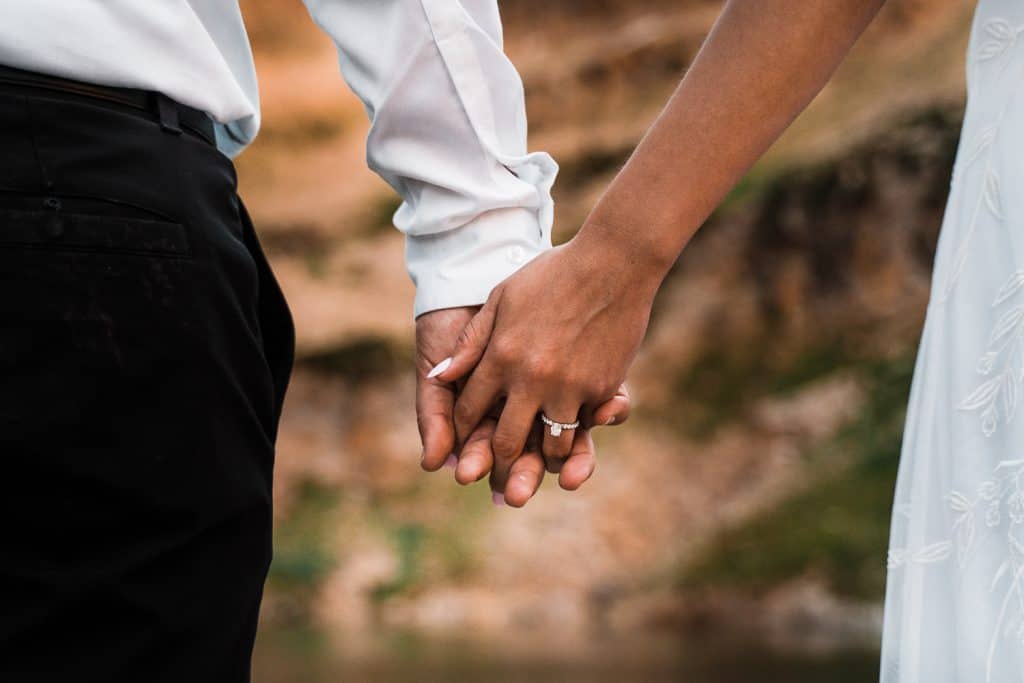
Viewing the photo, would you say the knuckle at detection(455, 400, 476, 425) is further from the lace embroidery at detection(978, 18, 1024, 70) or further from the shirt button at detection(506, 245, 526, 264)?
the lace embroidery at detection(978, 18, 1024, 70)

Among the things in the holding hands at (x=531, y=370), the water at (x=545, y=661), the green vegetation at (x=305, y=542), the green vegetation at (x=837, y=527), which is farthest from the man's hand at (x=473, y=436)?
the green vegetation at (x=305, y=542)

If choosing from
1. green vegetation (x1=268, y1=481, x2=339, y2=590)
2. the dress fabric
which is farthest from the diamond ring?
green vegetation (x1=268, y1=481, x2=339, y2=590)

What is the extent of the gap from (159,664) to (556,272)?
62 centimetres

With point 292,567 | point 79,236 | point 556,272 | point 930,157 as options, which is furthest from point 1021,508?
point 930,157

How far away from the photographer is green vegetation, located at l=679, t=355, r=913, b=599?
8984 millimetres

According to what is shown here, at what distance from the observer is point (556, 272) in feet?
4.56

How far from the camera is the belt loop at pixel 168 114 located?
103 cm

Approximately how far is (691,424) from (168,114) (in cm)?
1006

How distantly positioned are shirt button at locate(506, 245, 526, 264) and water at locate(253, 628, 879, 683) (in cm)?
464

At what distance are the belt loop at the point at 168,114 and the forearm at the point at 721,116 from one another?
450mm

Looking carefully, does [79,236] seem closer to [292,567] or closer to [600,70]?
[292,567]

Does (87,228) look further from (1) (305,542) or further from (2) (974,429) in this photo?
(1) (305,542)

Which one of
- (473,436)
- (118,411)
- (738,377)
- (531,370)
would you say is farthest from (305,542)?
(118,411)

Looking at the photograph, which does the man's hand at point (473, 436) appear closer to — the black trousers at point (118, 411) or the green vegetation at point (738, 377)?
the black trousers at point (118, 411)
